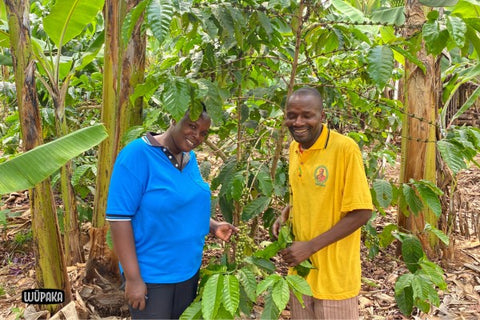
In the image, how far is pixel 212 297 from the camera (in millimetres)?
1221

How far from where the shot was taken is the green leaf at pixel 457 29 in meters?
1.31

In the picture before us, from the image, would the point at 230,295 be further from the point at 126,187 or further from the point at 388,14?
the point at 388,14

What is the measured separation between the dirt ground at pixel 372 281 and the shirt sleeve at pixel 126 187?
1271mm

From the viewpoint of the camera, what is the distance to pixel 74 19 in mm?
2344

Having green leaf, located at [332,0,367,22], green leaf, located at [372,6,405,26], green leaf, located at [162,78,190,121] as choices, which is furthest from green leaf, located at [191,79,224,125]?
green leaf, located at [372,6,405,26]

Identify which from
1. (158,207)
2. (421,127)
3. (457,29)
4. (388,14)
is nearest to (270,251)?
(158,207)

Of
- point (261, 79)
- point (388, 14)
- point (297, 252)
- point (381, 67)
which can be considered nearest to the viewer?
point (381, 67)

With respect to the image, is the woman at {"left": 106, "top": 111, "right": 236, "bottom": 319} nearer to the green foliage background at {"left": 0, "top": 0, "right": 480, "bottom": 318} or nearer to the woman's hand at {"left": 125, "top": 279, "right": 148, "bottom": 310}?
the woman's hand at {"left": 125, "top": 279, "right": 148, "bottom": 310}

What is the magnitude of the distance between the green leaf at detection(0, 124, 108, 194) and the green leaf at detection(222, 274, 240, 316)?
662mm

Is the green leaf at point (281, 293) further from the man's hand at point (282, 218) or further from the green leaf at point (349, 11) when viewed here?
the green leaf at point (349, 11)

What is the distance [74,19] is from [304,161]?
161 cm

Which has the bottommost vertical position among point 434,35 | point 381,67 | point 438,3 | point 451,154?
point 451,154

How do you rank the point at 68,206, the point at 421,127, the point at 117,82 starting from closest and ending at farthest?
the point at 117,82
the point at 68,206
the point at 421,127

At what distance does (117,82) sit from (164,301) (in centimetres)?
129
